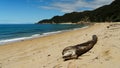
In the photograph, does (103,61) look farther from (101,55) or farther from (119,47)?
(119,47)

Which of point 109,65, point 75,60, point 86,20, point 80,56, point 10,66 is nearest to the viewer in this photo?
point 109,65

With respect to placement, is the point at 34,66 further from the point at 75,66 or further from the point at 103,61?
the point at 103,61

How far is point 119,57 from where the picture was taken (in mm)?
6301

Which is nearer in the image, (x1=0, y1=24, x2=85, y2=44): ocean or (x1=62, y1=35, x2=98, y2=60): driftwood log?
(x1=62, y1=35, x2=98, y2=60): driftwood log

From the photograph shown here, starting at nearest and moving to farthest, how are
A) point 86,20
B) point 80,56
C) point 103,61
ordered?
point 103,61
point 80,56
point 86,20

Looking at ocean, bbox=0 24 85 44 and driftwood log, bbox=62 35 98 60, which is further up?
driftwood log, bbox=62 35 98 60

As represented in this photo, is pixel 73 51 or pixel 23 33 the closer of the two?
pixel 73 51

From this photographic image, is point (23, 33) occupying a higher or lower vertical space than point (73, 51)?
lower

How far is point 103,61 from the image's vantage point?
6113 mm

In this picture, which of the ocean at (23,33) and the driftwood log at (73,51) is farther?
the ocean at (23,33)

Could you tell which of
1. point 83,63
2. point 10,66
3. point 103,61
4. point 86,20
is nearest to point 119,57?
point 103,61

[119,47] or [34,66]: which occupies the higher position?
[119,47]

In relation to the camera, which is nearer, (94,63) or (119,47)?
(94,63)

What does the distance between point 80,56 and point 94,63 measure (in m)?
1.19
